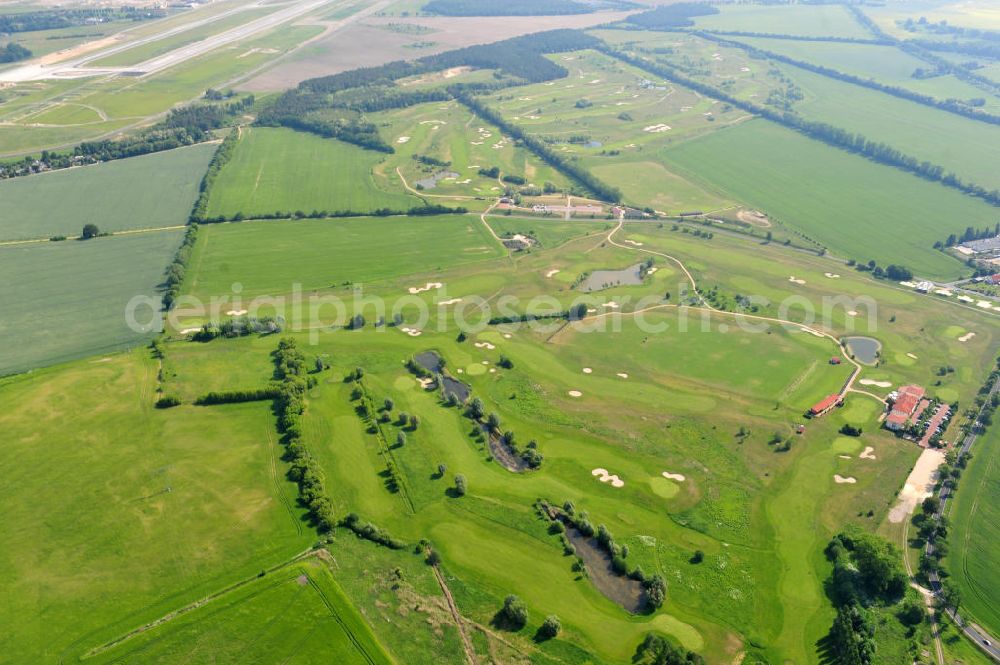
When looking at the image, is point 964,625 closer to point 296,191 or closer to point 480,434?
point 480,434

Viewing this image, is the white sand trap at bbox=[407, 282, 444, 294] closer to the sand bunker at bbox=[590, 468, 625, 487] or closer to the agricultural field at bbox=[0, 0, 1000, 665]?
the agricultural field at bbox=[0, 0, 1000, 665]

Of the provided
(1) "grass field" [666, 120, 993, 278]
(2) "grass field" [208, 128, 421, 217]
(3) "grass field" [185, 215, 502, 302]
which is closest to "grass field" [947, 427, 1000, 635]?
(1) "grass field" [666, 120, 993, 278]

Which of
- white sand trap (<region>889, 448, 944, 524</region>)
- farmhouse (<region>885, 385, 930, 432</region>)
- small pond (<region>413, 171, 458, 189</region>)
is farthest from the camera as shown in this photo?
small pond (<region>413, 171, 458, 189</region>)

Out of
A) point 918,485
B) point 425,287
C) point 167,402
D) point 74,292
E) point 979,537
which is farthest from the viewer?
point 425,287

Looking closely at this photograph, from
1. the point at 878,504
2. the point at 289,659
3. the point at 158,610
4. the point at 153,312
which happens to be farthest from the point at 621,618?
the point at 153,312

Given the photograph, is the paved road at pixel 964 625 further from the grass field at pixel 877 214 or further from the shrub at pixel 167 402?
the shrub at pixel 167 402

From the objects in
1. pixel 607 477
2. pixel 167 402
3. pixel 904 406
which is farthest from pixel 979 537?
pixel 167 402
